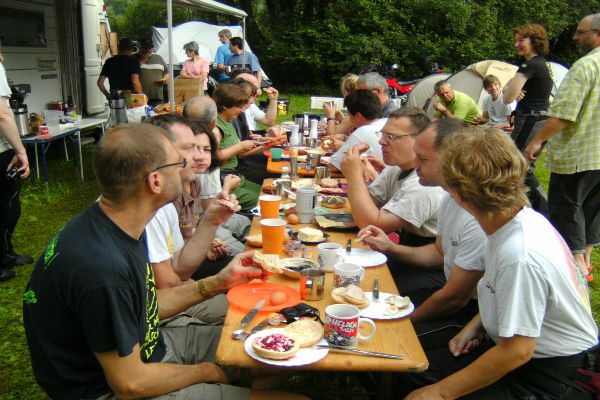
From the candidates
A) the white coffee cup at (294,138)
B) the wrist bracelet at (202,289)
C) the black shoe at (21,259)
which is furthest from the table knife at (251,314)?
the white coffee cup at (294,138)

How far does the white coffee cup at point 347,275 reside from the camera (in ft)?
6.70

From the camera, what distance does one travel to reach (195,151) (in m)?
3.01

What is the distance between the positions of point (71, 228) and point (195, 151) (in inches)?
58.1

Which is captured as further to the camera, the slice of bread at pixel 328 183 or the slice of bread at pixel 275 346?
the slice of bread at pixel 328 183

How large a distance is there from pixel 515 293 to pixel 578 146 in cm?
288

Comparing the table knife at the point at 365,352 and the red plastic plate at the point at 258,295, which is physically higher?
the red plastic plate at the point at 258,295

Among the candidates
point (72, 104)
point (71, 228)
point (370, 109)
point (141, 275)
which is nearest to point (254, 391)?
point (141, 275)

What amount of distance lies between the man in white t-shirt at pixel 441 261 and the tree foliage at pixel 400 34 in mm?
16412

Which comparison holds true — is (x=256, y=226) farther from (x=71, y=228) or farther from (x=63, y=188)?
(x=63, y=188)

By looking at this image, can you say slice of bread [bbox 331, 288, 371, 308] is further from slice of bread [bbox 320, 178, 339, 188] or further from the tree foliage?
the tree foliage

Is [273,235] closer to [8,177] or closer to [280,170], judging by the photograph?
[280,170]

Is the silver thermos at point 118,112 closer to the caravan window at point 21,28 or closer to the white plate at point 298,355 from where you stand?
the caravan window at point 21,28

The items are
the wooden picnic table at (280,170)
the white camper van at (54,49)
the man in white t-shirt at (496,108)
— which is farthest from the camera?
the man in white t-shirt at (496,108)

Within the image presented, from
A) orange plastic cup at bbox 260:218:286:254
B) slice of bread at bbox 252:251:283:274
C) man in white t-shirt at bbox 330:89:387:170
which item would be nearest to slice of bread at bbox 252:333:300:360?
slice of bread at bbox 252:251:283:274
